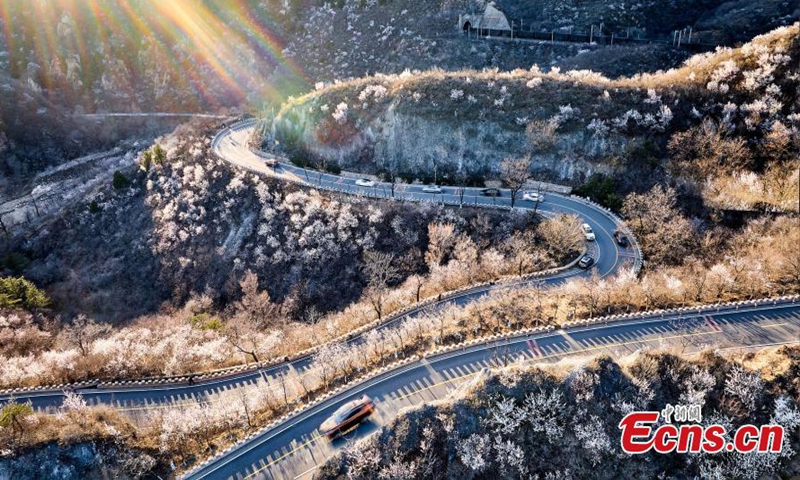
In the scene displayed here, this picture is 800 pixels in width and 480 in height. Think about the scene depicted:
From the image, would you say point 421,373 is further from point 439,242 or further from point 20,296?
point 20,296

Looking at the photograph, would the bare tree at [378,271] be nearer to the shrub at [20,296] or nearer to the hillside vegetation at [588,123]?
the hillside vegetation at [588,123]

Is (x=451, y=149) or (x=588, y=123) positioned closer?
(x=588, y=123)

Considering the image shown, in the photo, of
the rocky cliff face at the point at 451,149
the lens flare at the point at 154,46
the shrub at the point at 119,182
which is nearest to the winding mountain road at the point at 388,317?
the rocky cliff face at the point at 451,149

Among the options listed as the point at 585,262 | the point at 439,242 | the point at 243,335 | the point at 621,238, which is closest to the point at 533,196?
the point at 621,238

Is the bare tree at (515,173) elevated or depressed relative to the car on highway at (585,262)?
elevated

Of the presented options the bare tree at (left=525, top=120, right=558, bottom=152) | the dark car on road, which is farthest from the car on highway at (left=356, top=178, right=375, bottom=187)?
the dark car on road

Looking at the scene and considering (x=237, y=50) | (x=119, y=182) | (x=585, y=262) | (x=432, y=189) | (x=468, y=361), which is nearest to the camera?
(x=468, y=361)

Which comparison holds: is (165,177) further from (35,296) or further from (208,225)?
(35,296)
